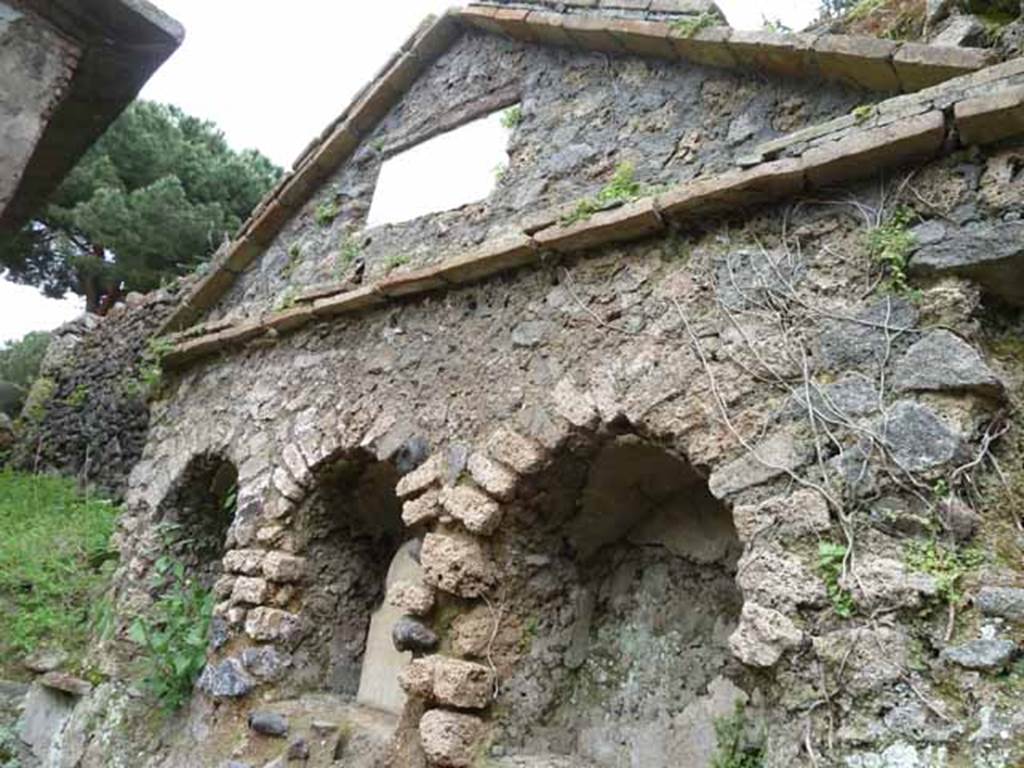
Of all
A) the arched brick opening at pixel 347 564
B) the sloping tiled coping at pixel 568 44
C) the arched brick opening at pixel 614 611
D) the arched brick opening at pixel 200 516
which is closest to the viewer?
the sloping tiled coping at pixel 568 44

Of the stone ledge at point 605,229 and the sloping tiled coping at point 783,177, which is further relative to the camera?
the stone ledge at point 605,229

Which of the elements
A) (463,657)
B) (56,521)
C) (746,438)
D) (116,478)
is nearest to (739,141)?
(746,438)

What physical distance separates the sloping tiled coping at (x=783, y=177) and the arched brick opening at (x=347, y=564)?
1.11 meters

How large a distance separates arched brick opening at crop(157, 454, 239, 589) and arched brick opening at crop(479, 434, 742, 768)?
2.73 metres

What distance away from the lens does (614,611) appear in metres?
3.92

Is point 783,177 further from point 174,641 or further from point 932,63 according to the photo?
point 174,641

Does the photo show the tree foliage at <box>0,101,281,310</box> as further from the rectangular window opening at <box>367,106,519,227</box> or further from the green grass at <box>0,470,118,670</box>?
the rectangular window opening at <box>367,106,519,227</box>

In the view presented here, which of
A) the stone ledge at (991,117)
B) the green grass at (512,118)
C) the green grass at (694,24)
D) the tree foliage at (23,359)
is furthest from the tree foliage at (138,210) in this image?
the stone ledge at (991,117)

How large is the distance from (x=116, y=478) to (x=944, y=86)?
928cm

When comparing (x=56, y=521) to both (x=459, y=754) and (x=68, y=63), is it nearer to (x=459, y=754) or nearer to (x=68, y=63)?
(x=459, y=754)

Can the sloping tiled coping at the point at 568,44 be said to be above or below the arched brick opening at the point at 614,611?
above

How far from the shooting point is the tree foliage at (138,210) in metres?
14.1

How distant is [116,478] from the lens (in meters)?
9.68

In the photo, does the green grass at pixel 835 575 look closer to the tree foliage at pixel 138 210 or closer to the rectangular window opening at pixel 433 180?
the rectangular window opening at pixel 433 180
